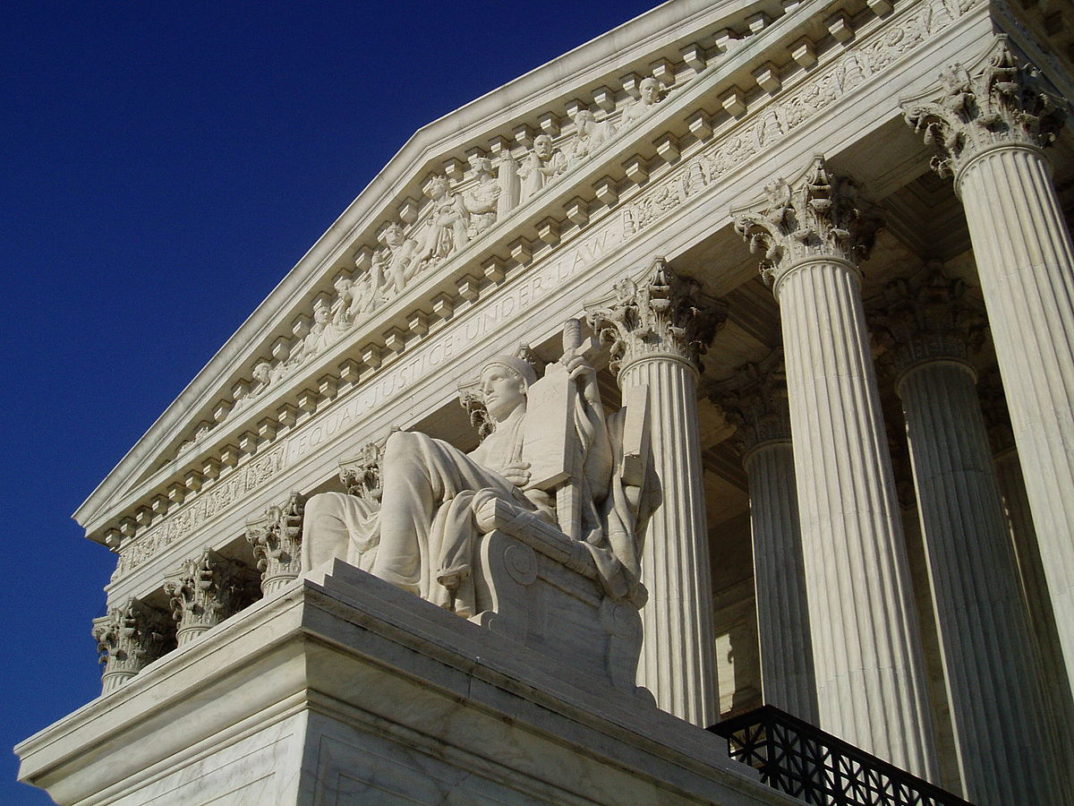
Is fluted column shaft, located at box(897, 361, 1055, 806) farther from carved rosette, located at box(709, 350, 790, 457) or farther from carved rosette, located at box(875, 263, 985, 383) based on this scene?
carved rosette, located at box(709, 350, 790, 457)

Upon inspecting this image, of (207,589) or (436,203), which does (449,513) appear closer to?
(436,203)

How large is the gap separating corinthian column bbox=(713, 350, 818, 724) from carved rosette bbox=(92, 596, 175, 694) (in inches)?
586

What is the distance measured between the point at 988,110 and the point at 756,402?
669cm

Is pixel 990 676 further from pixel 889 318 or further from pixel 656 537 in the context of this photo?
pixel 889 318

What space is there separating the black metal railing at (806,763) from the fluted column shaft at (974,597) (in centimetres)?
397

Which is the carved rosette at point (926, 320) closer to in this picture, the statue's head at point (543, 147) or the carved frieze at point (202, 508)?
the statue's head at point (543, 147)

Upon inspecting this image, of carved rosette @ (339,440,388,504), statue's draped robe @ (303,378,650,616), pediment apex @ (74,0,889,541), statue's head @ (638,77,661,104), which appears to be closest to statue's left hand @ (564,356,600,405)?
statue's draped robe @ (303,378,650,616)

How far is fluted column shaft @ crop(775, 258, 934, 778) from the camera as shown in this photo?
12070 millimetres

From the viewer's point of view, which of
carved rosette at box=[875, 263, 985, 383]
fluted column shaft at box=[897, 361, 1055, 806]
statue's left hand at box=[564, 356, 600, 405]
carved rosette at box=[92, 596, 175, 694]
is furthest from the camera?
carved rosette at box=[92, 596, 175, 694]

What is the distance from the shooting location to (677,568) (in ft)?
48.4

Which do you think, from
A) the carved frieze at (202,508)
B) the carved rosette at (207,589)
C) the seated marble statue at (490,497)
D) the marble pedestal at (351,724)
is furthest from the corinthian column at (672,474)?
the carved rosette at (207,589)

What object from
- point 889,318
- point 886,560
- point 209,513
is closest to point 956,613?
point 886,560

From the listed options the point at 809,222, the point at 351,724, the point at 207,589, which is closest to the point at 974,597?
the point at 809,222

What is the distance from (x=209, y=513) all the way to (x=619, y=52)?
13.6 meters
